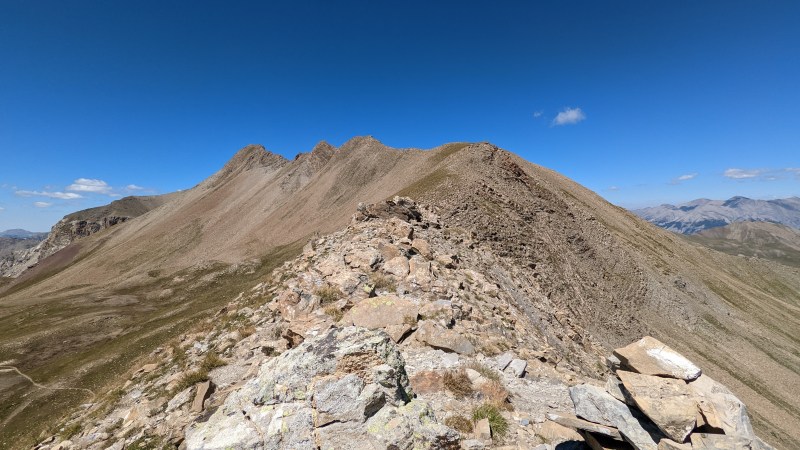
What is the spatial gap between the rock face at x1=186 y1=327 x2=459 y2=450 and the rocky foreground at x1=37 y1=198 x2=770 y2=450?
0.11ft

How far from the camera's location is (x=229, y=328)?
2038cm

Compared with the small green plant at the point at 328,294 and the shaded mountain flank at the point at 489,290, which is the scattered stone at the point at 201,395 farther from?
the shaded mountain flank at the point at 489,290

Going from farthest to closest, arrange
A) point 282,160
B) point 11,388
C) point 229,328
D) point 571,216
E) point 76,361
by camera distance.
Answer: point 282,160 < point 571,216 < point 76,361 < point 11,388 < point 229,328

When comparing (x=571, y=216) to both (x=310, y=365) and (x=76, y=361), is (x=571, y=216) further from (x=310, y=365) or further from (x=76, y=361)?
(x=76, y=361)

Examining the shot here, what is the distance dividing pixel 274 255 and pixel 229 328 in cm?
6900

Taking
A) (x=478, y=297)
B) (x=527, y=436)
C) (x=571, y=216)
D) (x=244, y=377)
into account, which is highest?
(x=571, y=216)

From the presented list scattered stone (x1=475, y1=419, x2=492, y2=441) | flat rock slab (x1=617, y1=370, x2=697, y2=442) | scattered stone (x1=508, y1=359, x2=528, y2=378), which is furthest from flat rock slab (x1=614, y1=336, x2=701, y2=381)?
scattered stone (x1=475, y1=419, x2=492, y2=441)

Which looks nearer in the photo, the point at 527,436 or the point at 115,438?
the point at 527,436

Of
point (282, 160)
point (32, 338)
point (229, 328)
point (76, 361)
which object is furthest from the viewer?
point (282, 160)

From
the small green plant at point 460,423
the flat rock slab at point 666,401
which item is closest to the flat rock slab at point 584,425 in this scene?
the flat rock slab at point 666,401

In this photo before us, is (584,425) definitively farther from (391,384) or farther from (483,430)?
(391,384)

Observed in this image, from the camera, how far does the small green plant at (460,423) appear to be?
32.5 ft

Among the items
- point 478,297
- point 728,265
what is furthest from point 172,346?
point 728,265

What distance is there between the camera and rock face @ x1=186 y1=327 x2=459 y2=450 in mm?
8586
